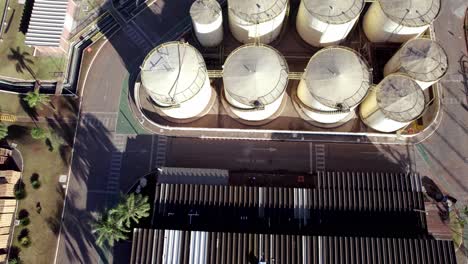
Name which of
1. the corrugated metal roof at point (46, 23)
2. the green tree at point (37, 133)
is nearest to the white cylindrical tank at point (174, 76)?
the green tree at point (37, 133)

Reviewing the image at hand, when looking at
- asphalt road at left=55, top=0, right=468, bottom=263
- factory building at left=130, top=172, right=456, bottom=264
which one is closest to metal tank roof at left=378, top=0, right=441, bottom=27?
asphalt road at left=55, top=0, right=468, bottom=263

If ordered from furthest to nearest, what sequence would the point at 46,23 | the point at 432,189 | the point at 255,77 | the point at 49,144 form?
the point at 46,23, the point at 49,144, the point at 432,189, the point at 255,77

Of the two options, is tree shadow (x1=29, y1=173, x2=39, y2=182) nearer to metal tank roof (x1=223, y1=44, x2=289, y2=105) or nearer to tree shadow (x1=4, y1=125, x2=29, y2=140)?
tree shadow (x1=4, y1=125, x2=29, y2=140)

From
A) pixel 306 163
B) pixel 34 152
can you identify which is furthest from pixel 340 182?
pixel 34 152

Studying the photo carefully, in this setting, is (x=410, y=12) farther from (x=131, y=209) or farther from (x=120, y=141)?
(x=131, y=209)

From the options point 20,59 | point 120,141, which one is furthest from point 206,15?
point 20,59

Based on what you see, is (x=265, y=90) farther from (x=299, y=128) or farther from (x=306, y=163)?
(x=306, y=163)
